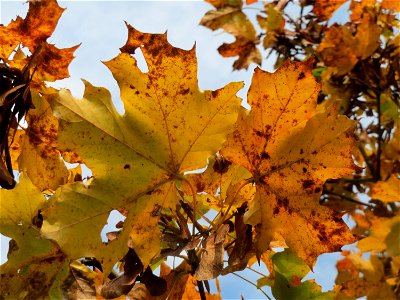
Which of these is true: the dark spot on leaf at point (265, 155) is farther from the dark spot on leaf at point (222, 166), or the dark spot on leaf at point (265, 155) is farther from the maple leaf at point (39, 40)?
the maple leaf at point (39, 40)

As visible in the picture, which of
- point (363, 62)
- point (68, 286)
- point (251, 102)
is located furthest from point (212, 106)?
point (363, 62)

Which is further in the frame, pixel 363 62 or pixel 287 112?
pixel 363 62

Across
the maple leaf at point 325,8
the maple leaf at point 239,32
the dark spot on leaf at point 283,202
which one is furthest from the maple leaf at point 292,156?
the maple leaf at point 239,32

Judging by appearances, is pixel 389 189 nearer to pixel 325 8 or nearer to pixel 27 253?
pixel 27 253

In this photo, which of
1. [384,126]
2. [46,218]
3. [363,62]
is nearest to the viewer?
[46,218]

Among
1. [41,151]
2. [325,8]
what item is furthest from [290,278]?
[325,8]

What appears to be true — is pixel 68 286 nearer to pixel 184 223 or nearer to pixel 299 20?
pixel 184 223
